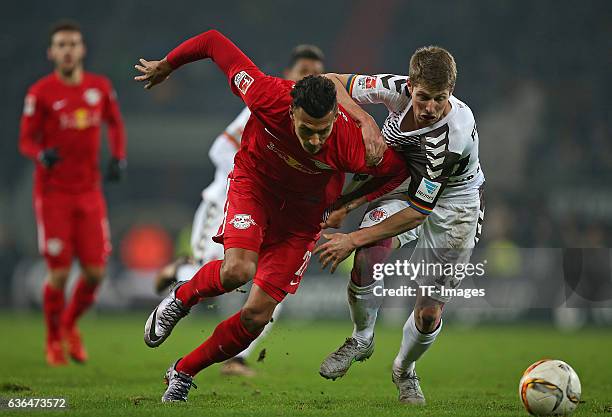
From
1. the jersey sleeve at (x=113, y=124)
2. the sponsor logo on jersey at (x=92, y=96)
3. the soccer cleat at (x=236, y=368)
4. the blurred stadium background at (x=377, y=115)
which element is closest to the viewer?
the soccer cleat at (x=236, y=368)

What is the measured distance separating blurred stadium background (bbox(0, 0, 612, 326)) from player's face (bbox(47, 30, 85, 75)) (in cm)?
571

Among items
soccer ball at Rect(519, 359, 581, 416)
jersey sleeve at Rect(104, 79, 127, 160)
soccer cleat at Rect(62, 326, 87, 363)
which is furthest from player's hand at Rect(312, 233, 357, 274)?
jersey sleeve at Rect(104, 79, 127, 160)

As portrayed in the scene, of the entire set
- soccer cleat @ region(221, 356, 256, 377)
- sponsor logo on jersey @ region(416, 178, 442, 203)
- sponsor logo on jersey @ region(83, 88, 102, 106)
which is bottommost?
soccer cleat @ region(221, 356, 256, 377)

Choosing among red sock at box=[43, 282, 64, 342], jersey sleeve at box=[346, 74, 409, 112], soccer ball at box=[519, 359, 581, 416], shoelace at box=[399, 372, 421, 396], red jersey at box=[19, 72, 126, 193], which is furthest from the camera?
red jersey at box=[19, 72, 126, 193]

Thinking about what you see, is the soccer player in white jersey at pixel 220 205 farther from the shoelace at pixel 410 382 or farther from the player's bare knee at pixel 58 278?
the shoelace at pixel 410 382

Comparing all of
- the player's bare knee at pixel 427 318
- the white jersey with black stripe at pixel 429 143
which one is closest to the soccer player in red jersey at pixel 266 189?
the white jersey with black stripe at pixel 429 143

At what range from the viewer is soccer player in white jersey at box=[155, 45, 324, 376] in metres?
7.42

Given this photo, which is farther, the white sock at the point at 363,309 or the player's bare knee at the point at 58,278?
the player's bare knee at the point at 58,278

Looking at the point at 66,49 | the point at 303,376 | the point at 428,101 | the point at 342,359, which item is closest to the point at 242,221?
the point at 342,359

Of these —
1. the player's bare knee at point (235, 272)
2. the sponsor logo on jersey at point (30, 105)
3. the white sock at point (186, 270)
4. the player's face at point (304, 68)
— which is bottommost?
the white sock at point (186, 270)

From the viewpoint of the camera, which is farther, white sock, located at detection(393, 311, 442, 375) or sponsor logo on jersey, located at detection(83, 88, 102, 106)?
sponsor logo on jersey, located at detection(83, 88, 102, 106)

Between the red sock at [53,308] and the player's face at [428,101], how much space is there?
15.3ft

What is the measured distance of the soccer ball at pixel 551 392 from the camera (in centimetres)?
479

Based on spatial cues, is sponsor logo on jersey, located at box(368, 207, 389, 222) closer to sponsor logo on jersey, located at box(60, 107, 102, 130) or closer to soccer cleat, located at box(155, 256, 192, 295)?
soccer cleat, located at box(155, 256, 192, 295)
